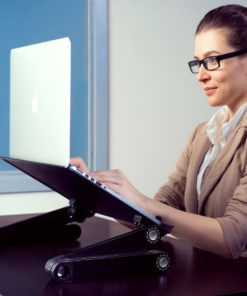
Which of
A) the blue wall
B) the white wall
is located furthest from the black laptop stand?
the white wall

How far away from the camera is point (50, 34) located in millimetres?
2861

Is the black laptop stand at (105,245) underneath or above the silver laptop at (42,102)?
underneath

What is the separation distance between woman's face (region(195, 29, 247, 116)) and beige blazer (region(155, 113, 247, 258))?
0.10 metres

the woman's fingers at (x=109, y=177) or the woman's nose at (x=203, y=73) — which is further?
the woman's nose at (x=203, y=73)

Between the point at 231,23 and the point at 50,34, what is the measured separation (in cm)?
124

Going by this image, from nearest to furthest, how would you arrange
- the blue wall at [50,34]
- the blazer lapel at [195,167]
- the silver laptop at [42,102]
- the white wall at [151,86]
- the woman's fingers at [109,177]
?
the silver laptop at [42,102] → the woman's fingers at [109,177] → the blazer lapel at [195,167] → the blue wall at [50,34] → the white wall at [151,86]

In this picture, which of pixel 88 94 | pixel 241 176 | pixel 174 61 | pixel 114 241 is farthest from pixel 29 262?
pixel 174 61

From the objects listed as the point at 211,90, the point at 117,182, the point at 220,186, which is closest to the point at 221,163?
the point at 220,186

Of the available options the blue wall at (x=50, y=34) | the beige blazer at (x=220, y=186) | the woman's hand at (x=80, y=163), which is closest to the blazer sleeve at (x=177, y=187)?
the beige blazer at (x=220, y=186)

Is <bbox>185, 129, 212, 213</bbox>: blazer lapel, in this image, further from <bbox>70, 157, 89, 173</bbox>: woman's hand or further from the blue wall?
the blue wall

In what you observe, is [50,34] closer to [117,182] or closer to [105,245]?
[117,182]

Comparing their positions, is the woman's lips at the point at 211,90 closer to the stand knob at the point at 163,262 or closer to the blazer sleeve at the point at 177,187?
the blazer sleeve at the point at 177,187

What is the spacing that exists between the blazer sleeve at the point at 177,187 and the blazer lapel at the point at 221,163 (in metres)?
0.15

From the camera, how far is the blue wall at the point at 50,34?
2.78 metres
